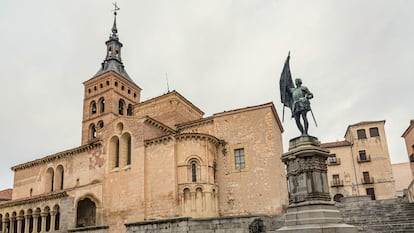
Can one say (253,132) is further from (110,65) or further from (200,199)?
(110,65)

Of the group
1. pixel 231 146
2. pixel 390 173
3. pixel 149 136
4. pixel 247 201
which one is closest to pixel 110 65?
pixel 149 136

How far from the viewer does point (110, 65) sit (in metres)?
47.2

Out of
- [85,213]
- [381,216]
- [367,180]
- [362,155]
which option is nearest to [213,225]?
[381,216]

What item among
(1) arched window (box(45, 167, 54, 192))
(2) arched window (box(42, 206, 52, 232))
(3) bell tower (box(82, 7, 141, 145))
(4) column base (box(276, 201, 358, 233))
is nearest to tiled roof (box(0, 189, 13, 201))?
(3) bell tower (box(82, 7, 141, 145))

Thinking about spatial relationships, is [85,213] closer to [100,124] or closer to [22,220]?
[22,220]

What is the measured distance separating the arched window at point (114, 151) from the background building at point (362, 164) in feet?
83.9

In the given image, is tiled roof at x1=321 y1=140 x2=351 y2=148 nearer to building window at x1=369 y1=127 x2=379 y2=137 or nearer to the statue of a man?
building window at x1=369 y1=127 x2=379 y2=137

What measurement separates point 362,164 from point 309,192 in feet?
111

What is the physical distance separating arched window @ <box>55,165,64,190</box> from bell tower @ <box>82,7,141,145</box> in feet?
35.3

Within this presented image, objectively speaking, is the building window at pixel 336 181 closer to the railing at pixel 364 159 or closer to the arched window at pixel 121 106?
the railing at pixel 364 159

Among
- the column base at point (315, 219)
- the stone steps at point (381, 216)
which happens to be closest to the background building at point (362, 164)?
the stone steps at point (381, 216)

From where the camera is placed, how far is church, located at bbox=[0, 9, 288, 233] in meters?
23.3

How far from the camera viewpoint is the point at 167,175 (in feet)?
77.3

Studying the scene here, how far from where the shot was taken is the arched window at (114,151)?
27.0m
